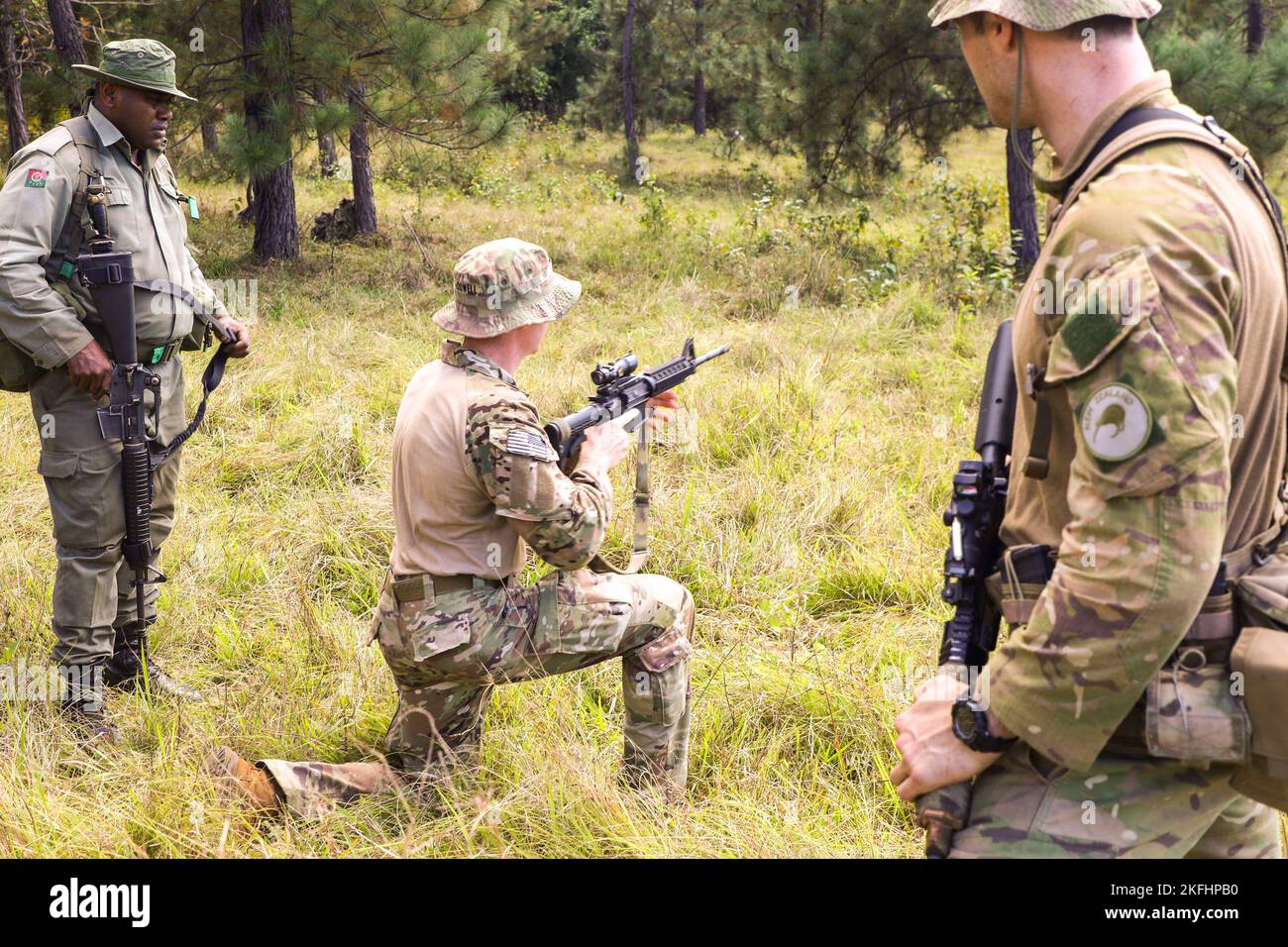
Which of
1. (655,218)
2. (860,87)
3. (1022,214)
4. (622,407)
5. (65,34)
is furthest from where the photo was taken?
(655,218)

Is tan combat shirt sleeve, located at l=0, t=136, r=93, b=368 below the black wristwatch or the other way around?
the other way around

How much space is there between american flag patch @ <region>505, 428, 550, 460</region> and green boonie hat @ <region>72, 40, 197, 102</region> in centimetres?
195

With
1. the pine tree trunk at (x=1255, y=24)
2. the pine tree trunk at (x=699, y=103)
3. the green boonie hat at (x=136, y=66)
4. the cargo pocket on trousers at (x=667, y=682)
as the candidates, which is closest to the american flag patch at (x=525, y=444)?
the cargo pocket on trousers at (x=667, y=682)

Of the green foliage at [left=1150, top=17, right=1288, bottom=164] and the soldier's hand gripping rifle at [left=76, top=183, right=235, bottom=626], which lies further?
the green foliage at [left=1150, top=17, right=1288, bottom=164]

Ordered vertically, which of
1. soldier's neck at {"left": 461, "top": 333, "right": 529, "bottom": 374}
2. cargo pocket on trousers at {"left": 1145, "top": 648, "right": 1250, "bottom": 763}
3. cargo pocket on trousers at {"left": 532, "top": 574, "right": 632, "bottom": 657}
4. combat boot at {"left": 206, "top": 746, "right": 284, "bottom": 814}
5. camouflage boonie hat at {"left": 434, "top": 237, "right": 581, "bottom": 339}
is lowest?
combat boot at {"left": 206, "top": 746, "right": 284, "bottom": 814}

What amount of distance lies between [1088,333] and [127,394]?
314 cm

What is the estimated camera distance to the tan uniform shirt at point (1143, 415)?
4.40 feet

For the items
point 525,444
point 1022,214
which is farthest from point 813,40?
point 525,444

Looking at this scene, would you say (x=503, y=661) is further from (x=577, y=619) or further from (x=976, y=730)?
(x=976, y=730)

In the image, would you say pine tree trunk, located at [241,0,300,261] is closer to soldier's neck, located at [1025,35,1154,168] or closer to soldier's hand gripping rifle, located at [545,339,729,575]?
soldier's hand gripping rifle, located at [545,339,729,575]

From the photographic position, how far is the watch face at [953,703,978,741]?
1569mm

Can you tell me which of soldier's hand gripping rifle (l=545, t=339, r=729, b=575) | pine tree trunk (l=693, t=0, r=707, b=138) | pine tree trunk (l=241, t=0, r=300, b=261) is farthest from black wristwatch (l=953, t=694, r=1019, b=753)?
pine tree trunk (l=693, t=0, r=707, b=138)

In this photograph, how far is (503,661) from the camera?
9.36ft

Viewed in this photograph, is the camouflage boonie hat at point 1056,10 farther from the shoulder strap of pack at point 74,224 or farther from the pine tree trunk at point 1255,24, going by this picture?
the pine tree trunk at point 1255,24
